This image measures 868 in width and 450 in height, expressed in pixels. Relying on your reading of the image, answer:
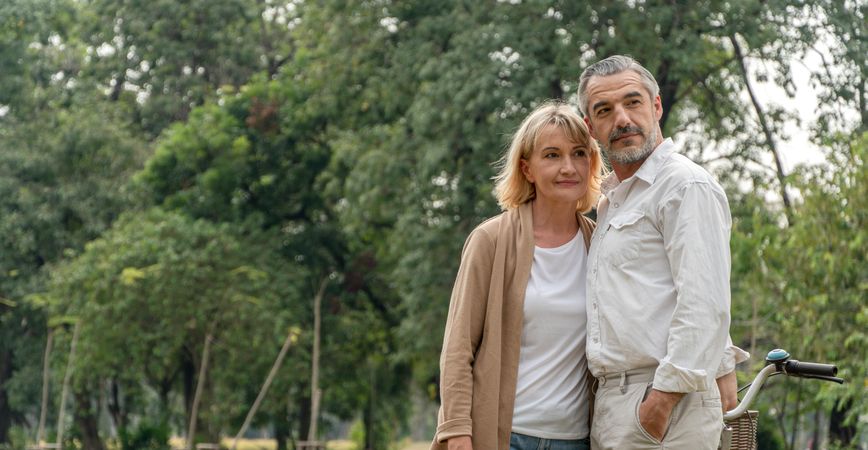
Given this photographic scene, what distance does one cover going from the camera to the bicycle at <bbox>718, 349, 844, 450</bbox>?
135 inches

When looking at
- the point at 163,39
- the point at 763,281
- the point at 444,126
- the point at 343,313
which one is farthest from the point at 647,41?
the point at 163,39

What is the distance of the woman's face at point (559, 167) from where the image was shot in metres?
3.56

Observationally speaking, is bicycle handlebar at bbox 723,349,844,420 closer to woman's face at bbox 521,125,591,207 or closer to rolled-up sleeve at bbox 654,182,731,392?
rolled-up sleeve at bbox 654,182,731,392

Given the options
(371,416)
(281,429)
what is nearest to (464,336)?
(371,416)

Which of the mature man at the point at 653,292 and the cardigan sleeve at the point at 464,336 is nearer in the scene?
the mature man at the point at 653,292

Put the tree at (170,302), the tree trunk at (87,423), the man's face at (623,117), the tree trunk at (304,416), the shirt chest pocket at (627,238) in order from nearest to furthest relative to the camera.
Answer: the shirt chest pocket at (627,238)
the man's face at (623,117)
the tree at (170,302)
the tree trunk at (304,416)
the tree trunk at (87,423)

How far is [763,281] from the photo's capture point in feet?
41.5

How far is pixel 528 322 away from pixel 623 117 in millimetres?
592

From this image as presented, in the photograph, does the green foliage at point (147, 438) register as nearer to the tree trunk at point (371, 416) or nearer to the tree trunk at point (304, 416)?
the tree trunk at point (304, 416)

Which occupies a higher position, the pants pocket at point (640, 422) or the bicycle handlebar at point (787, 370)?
the bicycle handlebar at point (787, 370)

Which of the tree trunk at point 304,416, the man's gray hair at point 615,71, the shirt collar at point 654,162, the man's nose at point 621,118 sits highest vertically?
the tree trunk at point 304,416

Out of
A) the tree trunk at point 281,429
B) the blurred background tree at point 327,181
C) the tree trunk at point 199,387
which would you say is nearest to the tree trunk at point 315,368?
the blurred background tree at point 327,181

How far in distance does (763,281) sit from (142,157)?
49.3ft

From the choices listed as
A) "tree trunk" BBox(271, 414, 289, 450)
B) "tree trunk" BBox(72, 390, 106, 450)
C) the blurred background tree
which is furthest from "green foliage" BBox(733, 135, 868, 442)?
"tree trunk" BBox(72, 390, 106, 450)
